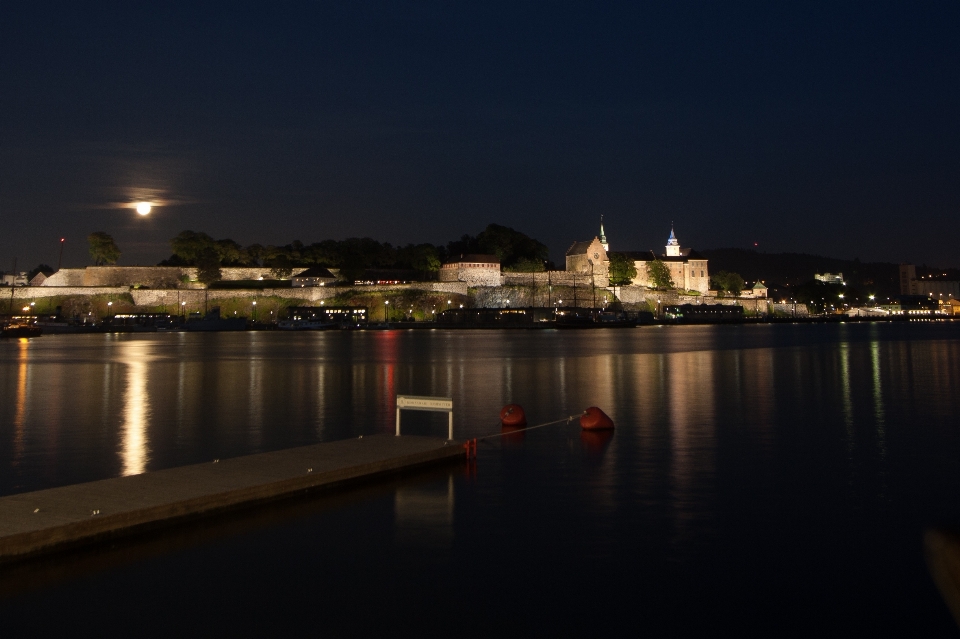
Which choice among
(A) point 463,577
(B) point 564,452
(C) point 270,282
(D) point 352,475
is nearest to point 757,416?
(B) point 564,452

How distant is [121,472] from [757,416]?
463 inches

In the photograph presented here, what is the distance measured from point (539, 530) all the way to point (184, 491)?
354 cm

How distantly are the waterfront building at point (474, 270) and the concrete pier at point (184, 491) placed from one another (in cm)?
9103

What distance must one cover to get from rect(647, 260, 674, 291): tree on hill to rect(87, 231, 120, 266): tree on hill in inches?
2876

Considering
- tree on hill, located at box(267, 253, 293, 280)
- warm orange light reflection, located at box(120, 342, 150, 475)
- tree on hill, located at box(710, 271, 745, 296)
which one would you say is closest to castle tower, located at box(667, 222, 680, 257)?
tree on hill, located at box(710, 271, 745, 296)

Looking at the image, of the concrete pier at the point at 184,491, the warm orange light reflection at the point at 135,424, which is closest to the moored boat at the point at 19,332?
the warm orange light reflection at the point at 135,424

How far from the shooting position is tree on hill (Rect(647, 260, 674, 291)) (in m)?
117

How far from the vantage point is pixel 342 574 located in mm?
6621

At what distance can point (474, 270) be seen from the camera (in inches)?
4023

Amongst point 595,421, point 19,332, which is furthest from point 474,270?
point 595,421

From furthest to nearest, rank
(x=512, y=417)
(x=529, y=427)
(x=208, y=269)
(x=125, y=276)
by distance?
(x=208, y=269) < (x=125, y=276) < (x=529, y=427) < (x=512, y=417)

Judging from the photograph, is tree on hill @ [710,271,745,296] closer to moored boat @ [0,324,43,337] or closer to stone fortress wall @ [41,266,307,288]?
stone fortress wall @ [41,266,307,288]

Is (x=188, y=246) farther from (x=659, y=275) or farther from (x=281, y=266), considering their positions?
(x=659, y=275)

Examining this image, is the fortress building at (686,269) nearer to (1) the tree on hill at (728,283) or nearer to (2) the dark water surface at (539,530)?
(1) the tree on hill at (728,283)
